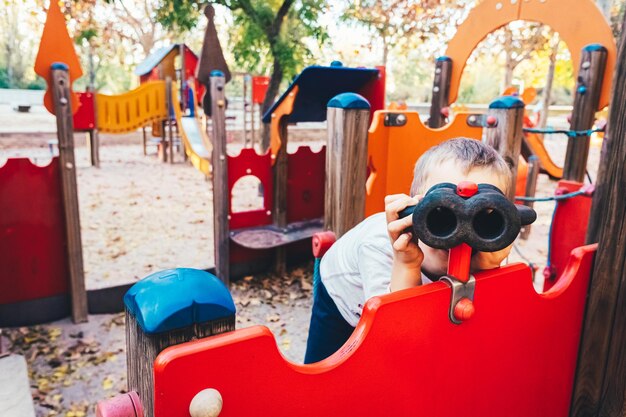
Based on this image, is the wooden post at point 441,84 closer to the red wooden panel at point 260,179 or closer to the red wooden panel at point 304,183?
the red wooden panel at point 304,183

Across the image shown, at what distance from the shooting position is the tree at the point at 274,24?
6.32 meters

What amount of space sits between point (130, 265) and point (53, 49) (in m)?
2.06

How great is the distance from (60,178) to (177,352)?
3.02 metres

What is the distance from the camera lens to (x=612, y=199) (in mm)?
1379

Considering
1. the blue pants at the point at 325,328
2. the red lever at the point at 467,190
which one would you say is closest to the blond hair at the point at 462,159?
the red lever at the point at 467,190

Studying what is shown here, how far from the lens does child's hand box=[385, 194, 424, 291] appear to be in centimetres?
95

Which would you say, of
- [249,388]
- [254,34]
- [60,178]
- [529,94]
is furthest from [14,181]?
[529,94]

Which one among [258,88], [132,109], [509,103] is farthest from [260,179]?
[258,88]

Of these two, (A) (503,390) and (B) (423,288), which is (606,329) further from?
(B) (423,288)

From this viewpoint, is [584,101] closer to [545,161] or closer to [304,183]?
[304,183]

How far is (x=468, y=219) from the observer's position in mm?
803

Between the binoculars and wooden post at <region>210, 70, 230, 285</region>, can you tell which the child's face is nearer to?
the binoculars

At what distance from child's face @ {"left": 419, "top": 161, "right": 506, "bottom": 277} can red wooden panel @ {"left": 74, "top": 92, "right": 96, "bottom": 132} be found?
854cm

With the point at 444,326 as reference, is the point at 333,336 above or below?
below
